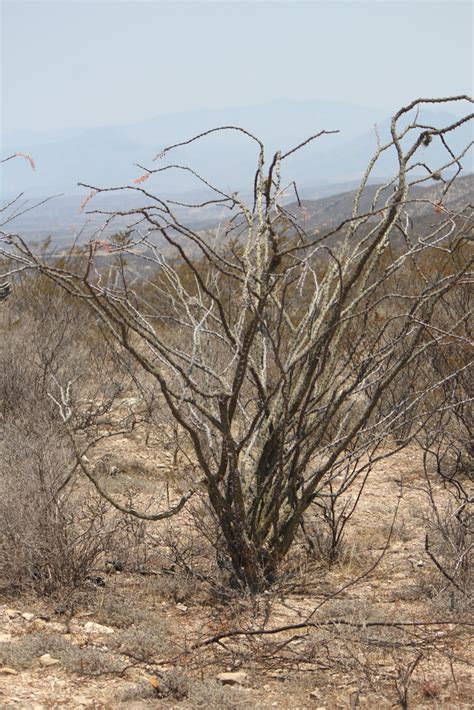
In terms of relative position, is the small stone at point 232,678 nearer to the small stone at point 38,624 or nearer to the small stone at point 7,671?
the small stone at point 7,671

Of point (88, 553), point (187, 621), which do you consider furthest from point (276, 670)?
point (88, 553)

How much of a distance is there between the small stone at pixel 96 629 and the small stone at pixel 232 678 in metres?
0.71

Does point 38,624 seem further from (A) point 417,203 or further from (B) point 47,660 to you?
(A) point 417,203

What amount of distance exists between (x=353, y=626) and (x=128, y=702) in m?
1.13

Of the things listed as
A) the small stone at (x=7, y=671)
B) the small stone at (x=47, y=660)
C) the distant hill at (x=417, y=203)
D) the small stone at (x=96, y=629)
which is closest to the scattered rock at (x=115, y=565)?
the small stone at (x=96, y=629)

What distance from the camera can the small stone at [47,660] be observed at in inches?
134

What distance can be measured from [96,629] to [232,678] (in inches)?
32.5

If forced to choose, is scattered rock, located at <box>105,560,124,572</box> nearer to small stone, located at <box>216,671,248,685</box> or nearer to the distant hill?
small stone, located at <box>216,671,248,685</box>

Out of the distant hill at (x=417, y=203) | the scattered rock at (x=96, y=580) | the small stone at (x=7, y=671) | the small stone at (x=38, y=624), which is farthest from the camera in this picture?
the distant hill at (x=417, y=203)

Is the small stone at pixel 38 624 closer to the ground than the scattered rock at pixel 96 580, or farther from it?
farther from it

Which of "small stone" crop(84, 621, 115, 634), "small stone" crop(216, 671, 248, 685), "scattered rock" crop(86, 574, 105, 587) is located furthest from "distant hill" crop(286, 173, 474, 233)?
"small stone" crop(216, 671, 248, 685)

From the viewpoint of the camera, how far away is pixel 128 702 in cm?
311

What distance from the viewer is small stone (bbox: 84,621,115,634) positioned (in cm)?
382

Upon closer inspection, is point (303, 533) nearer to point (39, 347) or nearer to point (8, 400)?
point (8, 400)
